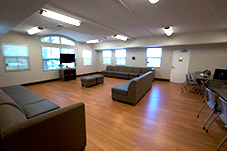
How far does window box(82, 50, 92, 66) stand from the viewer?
815cm

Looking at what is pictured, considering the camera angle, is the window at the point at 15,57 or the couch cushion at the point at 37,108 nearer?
the couch cushion at the point at 37,108

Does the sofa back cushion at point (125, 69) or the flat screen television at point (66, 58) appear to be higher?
the flat screen television at point (66, 58)

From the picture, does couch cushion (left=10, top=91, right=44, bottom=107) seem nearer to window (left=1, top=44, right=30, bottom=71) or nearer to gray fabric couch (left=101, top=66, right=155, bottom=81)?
window (left=1, top=44, right=30, bottom=71)

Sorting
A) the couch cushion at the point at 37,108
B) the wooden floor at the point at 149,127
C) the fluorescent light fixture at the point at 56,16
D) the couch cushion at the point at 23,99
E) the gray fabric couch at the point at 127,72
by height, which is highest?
the fluorescent light fixture at the point at 56,16

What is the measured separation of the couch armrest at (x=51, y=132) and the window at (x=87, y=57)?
7.25 metres

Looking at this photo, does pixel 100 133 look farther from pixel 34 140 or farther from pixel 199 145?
pixel 199 145

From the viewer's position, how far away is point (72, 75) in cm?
668

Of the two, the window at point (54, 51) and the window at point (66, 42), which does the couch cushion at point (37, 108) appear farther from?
the window at point (66, 42)

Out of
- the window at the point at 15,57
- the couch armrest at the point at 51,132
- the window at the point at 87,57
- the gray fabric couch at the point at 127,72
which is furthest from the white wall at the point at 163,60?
the couch armrest at the point at 51,132

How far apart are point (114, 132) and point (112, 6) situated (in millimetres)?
2773

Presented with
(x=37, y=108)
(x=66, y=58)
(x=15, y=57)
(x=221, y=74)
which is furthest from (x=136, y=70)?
(x=15, y=57)

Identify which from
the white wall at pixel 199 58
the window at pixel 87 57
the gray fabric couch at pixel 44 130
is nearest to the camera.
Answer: the gray fabric couch at pixel 44 130

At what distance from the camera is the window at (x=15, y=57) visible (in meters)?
4.50

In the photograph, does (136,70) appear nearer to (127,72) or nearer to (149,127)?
(127,72)
